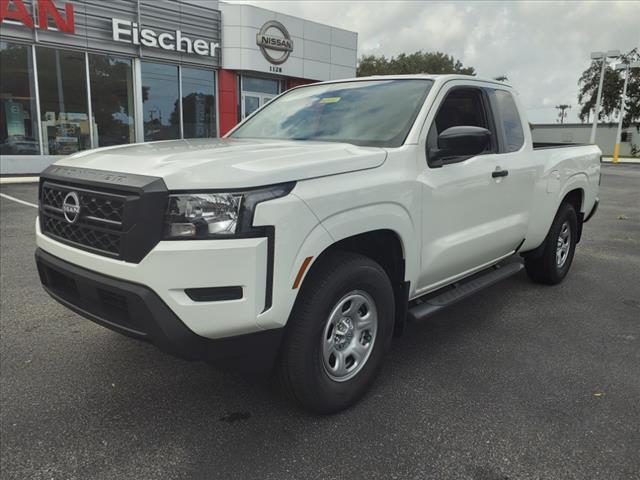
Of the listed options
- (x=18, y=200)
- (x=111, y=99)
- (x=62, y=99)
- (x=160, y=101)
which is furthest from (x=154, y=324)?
(x=160, y=101)

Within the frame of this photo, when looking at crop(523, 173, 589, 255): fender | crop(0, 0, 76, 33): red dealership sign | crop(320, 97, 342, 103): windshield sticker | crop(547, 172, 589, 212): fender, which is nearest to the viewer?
crop(320, 97, 342, 103): windshield sticker

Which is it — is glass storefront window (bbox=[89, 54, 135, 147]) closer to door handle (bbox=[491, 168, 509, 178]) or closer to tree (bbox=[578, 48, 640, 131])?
door handle (bbox=[491, 168, 509, 178])

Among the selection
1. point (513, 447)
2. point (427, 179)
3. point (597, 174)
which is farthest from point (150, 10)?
point (513, 447)

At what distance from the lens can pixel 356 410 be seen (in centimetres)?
292

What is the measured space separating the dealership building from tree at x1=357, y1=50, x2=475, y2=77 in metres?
25.2

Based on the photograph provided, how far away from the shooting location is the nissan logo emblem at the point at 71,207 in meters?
2.55

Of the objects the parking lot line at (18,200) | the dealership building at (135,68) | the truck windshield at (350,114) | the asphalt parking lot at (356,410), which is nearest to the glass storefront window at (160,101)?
the dealership building at (135,68)

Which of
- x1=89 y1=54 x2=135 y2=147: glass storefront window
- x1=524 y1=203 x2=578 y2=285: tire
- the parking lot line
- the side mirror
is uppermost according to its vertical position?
x1=89 y1=54 x2=135 y2=147: glass storefront window

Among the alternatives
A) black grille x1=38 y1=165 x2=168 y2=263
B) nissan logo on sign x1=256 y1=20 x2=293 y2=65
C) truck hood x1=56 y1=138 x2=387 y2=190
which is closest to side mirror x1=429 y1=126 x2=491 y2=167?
truck hood x1=56 y1=138 x2=387 y2=190

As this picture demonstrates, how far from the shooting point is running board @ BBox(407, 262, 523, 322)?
3303 millimetres

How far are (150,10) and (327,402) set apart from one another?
17.3 m

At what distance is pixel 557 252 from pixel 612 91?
51.2 metres

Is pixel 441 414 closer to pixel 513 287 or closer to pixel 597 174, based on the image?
pixel 513 287

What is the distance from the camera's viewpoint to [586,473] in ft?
7.85
